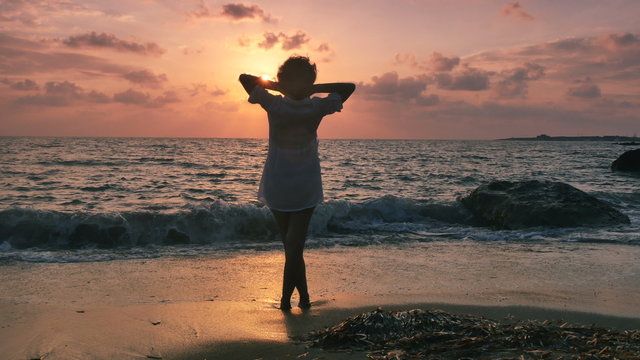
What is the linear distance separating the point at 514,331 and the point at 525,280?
2.53 m

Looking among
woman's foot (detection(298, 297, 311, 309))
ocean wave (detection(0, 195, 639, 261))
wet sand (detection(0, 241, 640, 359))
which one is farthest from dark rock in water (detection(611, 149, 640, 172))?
woman's foot (detection(298, 297, 311, 309))

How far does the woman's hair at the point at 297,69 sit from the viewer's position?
3.92 metres

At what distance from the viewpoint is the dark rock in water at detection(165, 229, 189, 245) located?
970 centimetres

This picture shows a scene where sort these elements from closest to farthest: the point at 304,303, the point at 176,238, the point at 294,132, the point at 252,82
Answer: the point at 252,82 < the point at 294,132 < the point at 304,303 < the point at 176,238

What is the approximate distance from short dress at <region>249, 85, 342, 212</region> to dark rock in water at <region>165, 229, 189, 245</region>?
6.00m

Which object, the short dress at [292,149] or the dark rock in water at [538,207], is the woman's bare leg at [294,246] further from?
the dark rock in water at [538,207]

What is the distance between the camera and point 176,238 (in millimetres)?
9883

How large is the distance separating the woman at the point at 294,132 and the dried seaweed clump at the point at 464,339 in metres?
1.06

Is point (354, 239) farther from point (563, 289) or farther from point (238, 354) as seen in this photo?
point (238, 354)

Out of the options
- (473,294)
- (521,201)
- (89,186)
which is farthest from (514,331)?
(89,186)

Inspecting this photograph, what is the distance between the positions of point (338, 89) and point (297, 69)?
350mm

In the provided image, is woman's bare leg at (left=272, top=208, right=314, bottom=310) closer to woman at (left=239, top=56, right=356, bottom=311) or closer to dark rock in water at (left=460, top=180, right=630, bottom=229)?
woman at (left=239, top=56, right=356, bottom=311)

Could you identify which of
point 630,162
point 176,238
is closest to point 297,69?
point 176,238

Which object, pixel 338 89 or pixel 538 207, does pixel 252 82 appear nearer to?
pixel 338 89
